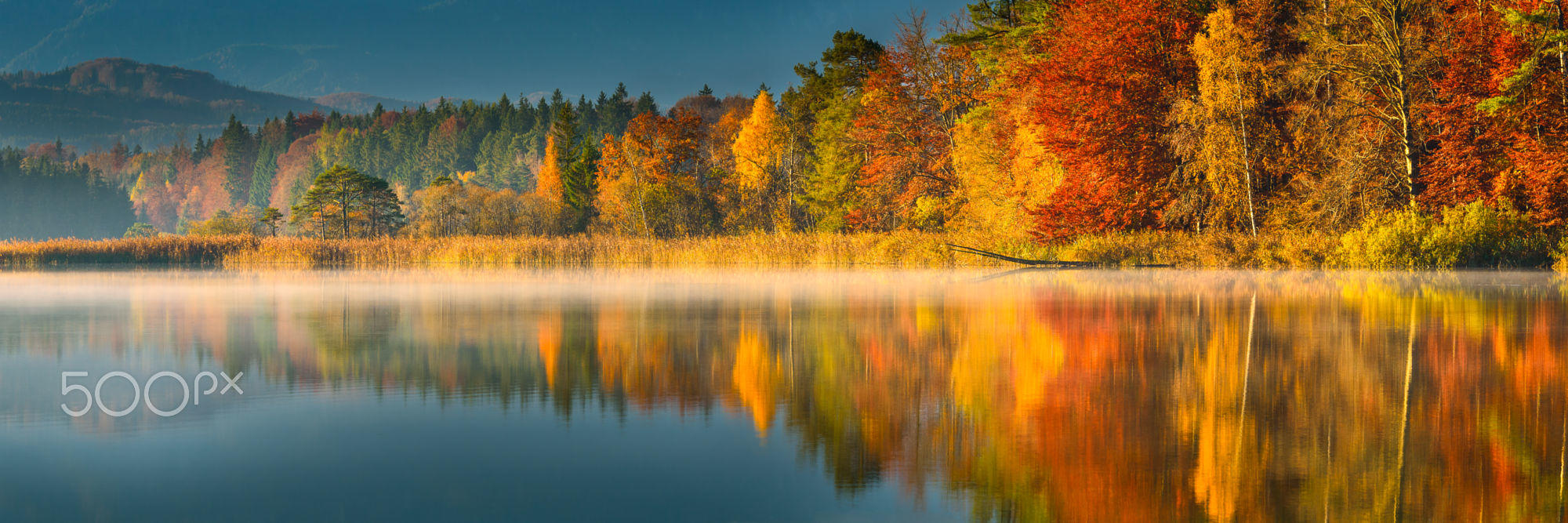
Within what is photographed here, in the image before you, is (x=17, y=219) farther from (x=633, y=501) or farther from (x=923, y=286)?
(x=633, y=501)

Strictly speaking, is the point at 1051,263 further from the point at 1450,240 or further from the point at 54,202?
the point at 54,202

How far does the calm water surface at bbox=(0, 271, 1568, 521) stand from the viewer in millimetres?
5234

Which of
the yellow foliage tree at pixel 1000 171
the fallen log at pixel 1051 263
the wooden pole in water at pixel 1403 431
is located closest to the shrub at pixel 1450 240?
the fallen log at pixel 1051 263

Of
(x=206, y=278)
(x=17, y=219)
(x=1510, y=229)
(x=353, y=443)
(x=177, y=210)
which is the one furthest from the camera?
(x=177, y=210)

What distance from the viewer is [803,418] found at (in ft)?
24.1

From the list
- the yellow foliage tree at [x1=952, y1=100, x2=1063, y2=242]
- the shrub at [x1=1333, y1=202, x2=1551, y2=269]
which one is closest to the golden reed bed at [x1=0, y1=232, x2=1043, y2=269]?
the yellow foliage tree at [x1=952, y1=100, x2=1063, y2=242]

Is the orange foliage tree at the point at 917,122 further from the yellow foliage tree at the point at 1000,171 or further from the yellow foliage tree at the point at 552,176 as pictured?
the yellow foliage tree at the point at 552,176

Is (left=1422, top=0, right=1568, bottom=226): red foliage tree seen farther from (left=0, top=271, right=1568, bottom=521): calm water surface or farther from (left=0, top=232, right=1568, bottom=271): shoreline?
(left=0, top=271, right=1568, bottom=521): calm water surface

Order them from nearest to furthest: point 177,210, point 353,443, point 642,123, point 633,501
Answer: point 633,501 → point 353,443 → point 642,123 → point 177,210

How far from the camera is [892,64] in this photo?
156ft

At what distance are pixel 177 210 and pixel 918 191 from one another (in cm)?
17880

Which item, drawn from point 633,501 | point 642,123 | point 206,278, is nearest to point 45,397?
point 633,501

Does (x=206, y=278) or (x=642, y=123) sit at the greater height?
(x=642, y=123)

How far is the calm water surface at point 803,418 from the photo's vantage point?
17.2ft
